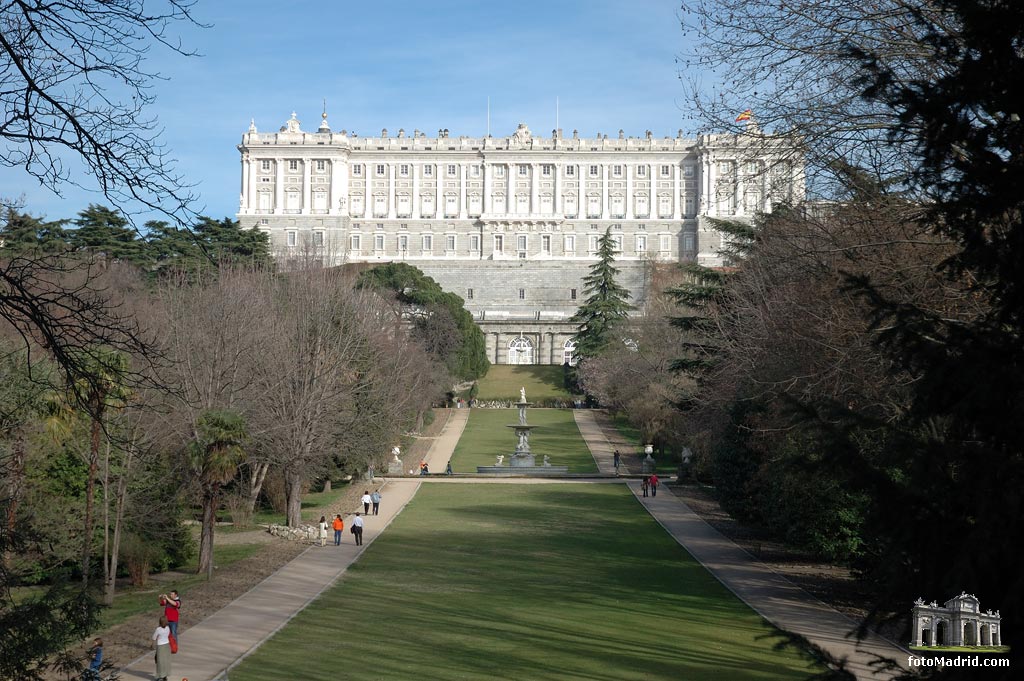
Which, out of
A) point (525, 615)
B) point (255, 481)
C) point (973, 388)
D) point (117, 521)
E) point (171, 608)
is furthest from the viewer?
point (255, 481)

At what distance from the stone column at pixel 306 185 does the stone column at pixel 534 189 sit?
2074 centimetres

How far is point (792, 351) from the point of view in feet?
63.3

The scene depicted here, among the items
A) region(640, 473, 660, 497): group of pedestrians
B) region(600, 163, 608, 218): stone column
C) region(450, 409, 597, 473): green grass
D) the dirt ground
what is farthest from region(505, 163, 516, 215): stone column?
the dirt ground

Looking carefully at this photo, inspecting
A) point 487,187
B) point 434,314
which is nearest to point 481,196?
point 487,187

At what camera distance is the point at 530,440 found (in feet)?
164

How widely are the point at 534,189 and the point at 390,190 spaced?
44.9 feet

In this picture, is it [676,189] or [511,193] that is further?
[511,193]

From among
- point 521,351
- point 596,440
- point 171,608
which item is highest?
point 521,351

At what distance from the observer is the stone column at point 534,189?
10669 centimetres

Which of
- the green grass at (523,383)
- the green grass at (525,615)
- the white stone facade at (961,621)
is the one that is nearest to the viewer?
the white stone facade at (961,621)

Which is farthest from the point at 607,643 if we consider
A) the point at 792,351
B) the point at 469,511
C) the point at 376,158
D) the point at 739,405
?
the point at 376,158

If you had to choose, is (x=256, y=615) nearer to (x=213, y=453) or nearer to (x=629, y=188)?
(x=213, y=453)

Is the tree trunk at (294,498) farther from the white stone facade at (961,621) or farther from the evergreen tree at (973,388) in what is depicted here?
the evergreen tree at (973,388)

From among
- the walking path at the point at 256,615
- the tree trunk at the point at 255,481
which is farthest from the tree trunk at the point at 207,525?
the tree trunk at the point at 255,481
